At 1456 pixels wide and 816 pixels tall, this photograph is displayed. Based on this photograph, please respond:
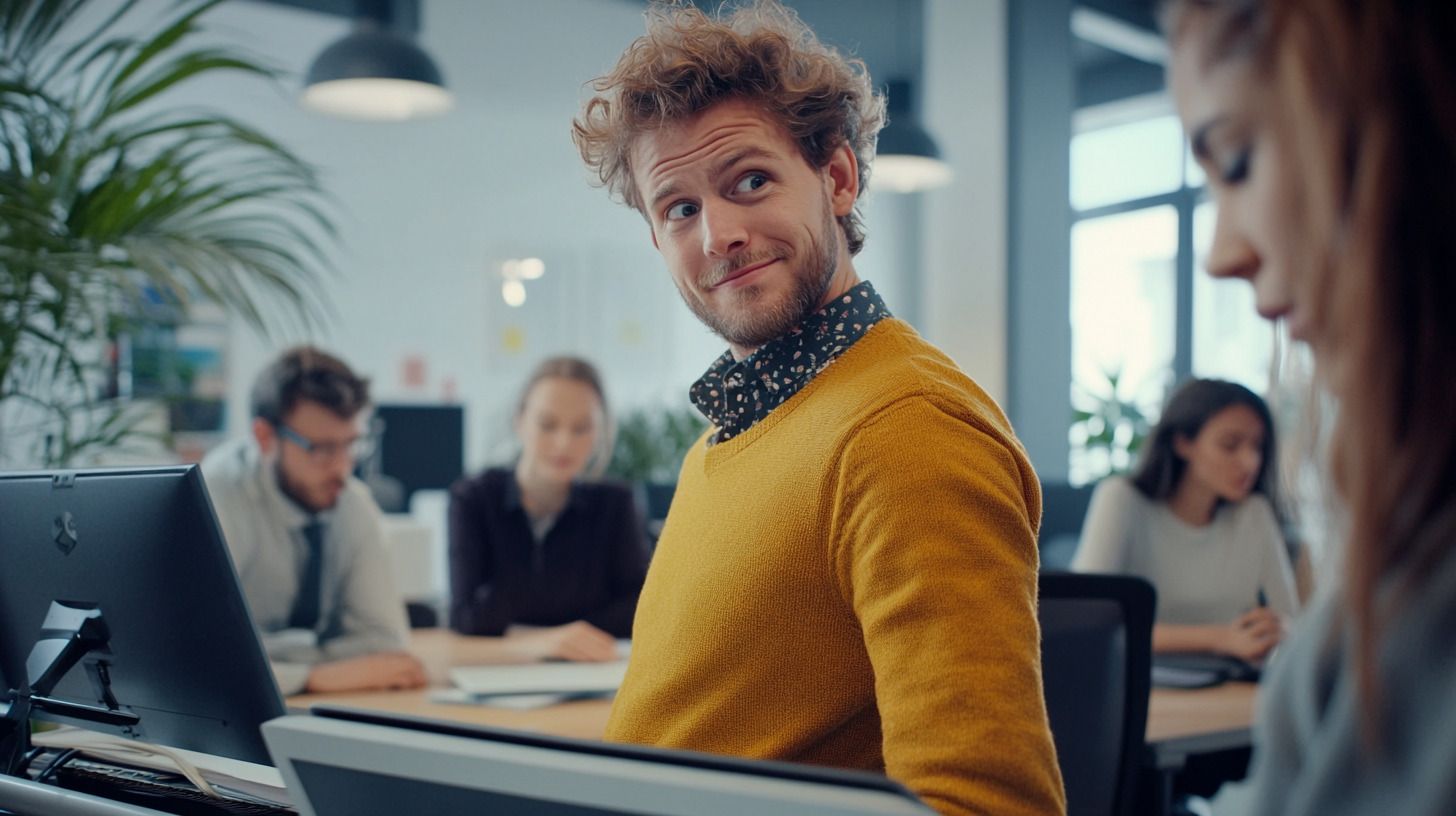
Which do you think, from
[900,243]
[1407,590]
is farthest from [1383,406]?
[900,243]

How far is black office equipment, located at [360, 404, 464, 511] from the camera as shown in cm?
619

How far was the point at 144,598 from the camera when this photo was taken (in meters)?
1.17

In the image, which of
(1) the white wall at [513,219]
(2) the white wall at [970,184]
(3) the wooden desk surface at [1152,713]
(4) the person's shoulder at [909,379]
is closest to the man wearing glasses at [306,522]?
(3) the wooden desk surface at [1152,713]

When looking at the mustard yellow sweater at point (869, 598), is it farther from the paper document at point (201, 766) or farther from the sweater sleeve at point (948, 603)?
the paper document at point (201, 766)

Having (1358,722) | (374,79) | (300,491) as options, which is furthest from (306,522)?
(1358,722)

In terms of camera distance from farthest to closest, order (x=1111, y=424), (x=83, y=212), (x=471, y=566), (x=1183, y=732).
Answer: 1. (x=1111, y=424)
2. (x=471, y=566)
3. (x=83, y=212)
4. (x=1183, y=732)

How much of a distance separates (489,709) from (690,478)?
1.09 meters

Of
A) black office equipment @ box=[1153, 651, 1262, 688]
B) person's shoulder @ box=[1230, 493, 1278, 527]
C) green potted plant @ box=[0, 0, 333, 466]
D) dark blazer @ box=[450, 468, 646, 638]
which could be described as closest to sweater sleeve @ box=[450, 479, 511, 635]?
dark blazer @ box=[450, 468, 646, 638]

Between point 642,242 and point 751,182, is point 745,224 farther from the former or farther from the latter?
point 642,242

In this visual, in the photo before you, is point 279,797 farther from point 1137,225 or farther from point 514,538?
point 1137,225

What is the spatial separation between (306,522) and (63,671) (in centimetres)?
152

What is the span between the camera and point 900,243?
338 inches

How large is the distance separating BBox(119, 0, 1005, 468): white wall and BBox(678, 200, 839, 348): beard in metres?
4.54

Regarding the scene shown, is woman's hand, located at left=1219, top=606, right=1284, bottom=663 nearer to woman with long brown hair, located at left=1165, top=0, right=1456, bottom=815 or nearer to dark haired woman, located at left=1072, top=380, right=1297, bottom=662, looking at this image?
dark haired woman, located at left=1072, top=380, right=1297, bottom=662
